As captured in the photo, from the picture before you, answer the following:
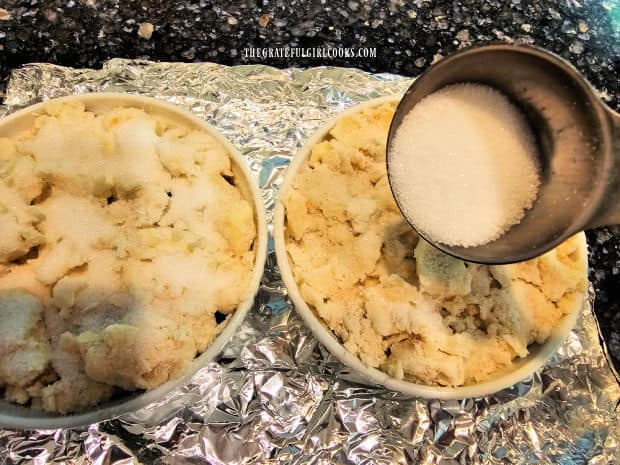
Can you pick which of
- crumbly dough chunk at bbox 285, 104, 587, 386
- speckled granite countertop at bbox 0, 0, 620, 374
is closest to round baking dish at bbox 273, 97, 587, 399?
crumbly dough chunk at bbox 285, 104, 587, 386

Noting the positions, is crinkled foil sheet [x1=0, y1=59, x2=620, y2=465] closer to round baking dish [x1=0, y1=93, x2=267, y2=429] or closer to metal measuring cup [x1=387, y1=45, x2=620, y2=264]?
round baking dish [x1=0, y1=93, x2=267, y2=429]

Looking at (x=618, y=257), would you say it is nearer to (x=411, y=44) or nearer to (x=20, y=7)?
(x=411, y=44)

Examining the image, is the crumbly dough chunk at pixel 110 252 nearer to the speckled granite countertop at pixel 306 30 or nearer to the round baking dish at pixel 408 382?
the round baking dish at pixel 408 382

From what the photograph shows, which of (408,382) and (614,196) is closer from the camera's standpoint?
(614,196)

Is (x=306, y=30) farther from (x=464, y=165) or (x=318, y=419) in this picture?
(x=318, y=419)

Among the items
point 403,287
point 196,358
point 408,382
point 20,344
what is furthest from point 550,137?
point 20,344


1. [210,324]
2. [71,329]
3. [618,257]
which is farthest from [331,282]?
[618,257]

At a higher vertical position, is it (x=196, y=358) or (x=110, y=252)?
(x=110, y=252)
